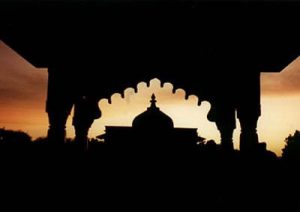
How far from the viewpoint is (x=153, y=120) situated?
19531mm

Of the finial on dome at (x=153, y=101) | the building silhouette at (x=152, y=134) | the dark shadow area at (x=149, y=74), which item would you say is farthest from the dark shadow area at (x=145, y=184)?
the finial on dome at (x=153, y=101)

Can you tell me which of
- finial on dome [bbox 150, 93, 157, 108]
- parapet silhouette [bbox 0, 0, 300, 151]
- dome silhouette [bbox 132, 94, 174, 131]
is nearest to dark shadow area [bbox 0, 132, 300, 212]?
parapet silhouette [bbox 0, 0, 300, 151]

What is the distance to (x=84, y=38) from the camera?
252 inches

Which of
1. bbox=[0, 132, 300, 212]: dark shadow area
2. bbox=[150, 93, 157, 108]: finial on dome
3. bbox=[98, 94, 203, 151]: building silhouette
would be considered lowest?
bbox=[0, 132, 300, 212]: dark shadow area

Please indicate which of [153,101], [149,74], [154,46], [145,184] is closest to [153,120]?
[153,101]

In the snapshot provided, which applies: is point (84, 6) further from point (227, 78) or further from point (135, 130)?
point (135, 130)

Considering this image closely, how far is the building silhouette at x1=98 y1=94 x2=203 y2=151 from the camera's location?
16953mm

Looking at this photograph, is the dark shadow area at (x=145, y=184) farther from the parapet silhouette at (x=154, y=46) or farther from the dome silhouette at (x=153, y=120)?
the dome silhouette at (x=153, y=120)

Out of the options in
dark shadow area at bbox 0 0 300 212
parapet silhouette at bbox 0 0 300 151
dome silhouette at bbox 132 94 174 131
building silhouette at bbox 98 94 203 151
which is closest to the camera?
parapet silhouette at bbox 0 0 300 151

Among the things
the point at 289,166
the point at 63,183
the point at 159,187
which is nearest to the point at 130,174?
the point at 159,187

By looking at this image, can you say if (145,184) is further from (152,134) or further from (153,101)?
(153,101)

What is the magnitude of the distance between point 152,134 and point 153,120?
4.90ft

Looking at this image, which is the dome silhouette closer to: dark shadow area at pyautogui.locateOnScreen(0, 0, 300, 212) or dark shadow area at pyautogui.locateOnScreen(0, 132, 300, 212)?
dark shadow area at pyautogui.locateOnScreen(0, 0, 300, 212)

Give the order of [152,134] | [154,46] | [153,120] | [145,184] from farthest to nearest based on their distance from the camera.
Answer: [153,120] < [152,134] < [145,184] < [154,46]
